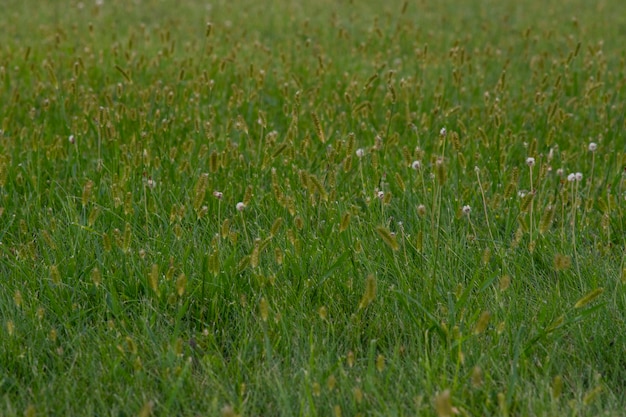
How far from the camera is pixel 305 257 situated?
128 inches

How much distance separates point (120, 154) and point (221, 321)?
156cm

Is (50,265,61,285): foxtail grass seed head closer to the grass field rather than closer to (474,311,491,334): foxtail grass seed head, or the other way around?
the grass field

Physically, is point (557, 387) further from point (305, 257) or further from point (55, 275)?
point (55, 275)

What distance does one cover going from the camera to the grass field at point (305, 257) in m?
2.63

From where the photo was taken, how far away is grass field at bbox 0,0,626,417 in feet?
8.63

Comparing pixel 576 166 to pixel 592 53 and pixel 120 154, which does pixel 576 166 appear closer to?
pixel 592 53

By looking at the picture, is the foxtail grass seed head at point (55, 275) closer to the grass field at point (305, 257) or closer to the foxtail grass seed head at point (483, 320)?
the grass field at point (305, 257)

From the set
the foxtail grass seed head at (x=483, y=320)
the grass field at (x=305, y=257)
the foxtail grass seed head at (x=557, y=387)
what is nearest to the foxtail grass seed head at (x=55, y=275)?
the grass field at (x=305, y=257)

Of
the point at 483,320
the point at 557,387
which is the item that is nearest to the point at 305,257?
the point at 483,320

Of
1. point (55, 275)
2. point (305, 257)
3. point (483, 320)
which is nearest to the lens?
point (483, 320)

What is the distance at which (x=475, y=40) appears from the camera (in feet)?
24.0

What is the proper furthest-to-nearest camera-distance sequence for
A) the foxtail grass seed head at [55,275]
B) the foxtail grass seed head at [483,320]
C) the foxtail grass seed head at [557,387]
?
1. the foxtail grass seed head at [55,275]
2. the foxtail grass seed head at [483,320]
3. the foxtail grass seed head at [557,387]

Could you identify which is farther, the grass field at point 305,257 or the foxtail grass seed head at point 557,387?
the grass field at point 305,257

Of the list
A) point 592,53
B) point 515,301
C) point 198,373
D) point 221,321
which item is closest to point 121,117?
point 221,321
